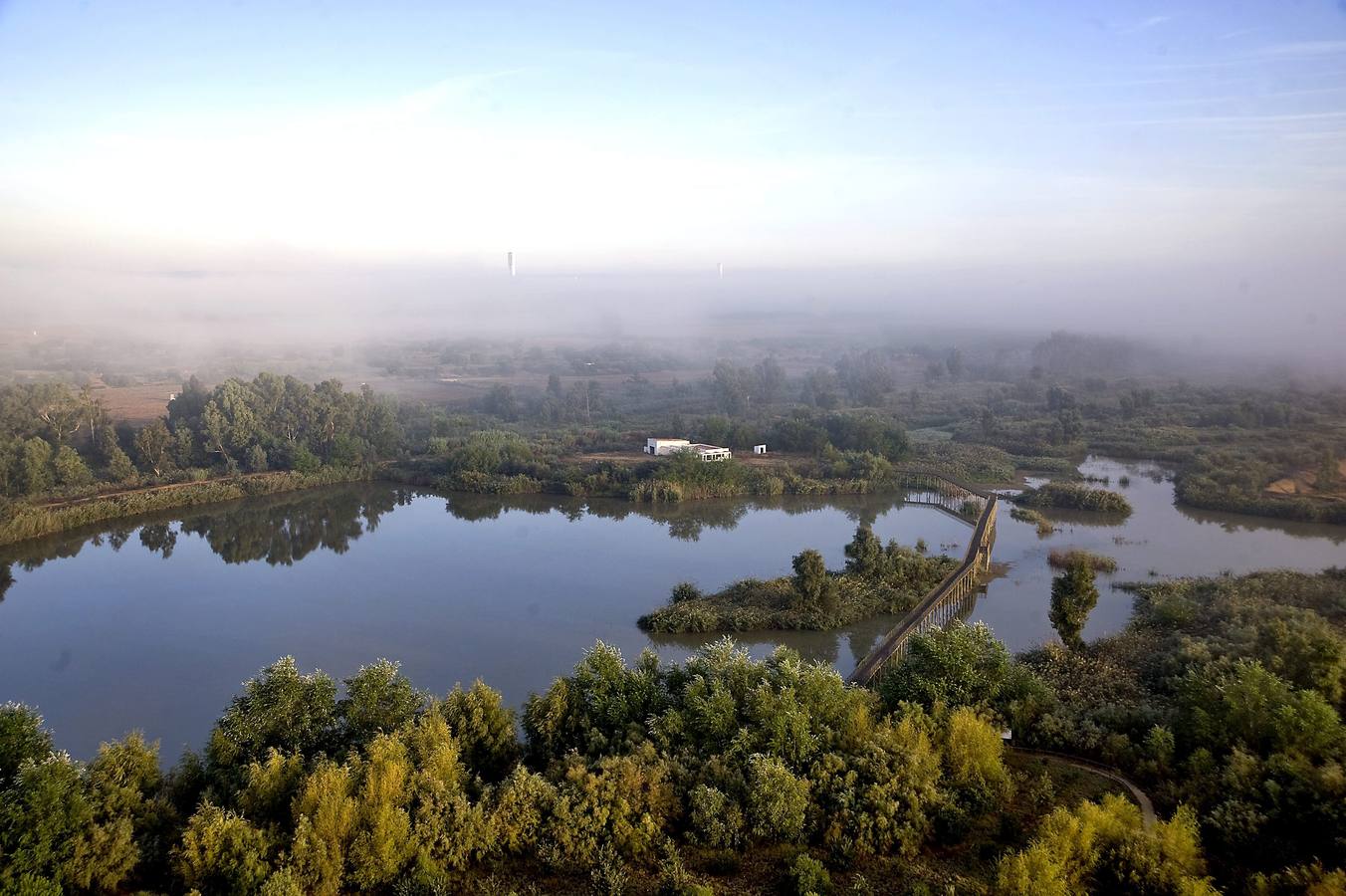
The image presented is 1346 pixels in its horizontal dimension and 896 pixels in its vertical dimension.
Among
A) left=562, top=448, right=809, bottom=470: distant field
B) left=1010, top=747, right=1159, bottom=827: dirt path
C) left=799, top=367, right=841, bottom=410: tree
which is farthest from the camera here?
left=799, top=367, right=841, bottom=410: tree

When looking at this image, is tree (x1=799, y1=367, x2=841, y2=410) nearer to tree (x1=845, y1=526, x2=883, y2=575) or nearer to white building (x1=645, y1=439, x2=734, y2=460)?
white building (x1=645, y1=439, x2=734, y2=460)

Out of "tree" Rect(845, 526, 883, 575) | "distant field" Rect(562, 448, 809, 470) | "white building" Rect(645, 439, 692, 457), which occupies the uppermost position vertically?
"tree" Rect(845, 526, 883, 575)

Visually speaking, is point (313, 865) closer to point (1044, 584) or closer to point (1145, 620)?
point (1145, 620)

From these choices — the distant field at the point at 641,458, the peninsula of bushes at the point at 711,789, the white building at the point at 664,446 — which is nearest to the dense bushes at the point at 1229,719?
→ the peninsula of bushes at the point at 711,789

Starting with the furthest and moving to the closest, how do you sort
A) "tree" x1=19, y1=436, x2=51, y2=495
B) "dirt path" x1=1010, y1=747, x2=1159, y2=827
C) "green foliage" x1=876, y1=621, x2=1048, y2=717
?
A: "tree" x1=19, y1=436, x2=51, y2=495 → "green foliage" x1=876, y1=621, x2=1048, y2=717 → "dirt path" x1=1010, y1=747, x2=1159, y2=827

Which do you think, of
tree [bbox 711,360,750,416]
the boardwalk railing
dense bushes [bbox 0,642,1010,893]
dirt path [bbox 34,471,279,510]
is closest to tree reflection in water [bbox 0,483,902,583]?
dirt path [bbox 34,471,279,510]

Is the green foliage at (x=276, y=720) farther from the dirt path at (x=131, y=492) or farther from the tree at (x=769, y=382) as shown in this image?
the tree at (x=769, y=382)

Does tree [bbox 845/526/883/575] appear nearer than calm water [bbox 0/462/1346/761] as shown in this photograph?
No
